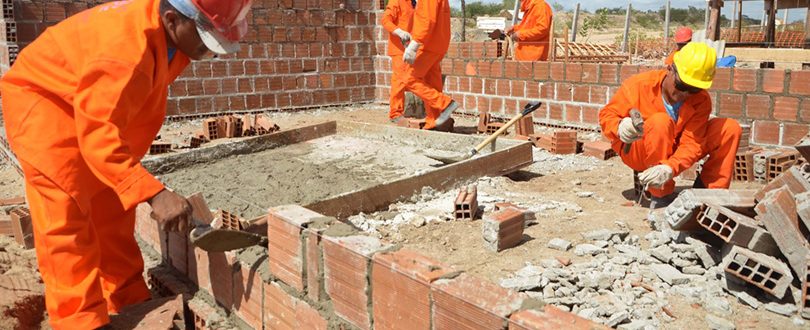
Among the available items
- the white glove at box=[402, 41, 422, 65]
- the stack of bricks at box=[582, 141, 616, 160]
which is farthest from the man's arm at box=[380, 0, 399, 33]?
the stack of bricks at box=[582, 141, 616, 160]

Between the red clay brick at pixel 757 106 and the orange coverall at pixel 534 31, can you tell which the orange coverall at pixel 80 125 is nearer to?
the red clay brick at pixel 757 106

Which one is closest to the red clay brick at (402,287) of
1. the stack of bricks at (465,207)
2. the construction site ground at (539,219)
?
the construction site ground at (539,219)

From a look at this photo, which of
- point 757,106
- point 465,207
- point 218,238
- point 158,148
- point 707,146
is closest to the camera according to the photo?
point 218,238

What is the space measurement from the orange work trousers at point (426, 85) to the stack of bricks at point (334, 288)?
13.7ft

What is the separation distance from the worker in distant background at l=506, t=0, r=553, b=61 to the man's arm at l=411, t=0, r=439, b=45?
172 centimetres

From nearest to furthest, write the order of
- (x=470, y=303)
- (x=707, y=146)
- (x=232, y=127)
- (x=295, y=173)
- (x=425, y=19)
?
(x=470, y=303), (x=707, y=146), (x=295, y=173), (x=425, y=19), (x=232, y=127)

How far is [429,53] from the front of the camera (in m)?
7.15

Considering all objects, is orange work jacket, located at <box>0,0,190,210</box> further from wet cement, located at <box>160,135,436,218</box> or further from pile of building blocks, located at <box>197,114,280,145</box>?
pile of building blocks, located at <box>197,114,280,145</box>

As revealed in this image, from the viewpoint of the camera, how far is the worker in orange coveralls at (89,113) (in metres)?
2.34

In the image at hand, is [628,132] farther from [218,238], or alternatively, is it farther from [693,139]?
[218,238]

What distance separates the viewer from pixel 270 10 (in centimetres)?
932

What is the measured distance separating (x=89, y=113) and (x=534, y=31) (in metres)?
6.64

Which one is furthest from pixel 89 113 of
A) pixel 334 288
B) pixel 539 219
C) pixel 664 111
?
pixel 664 111

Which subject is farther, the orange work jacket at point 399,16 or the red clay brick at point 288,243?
the orange work jacket at point 399,16
